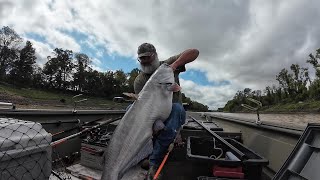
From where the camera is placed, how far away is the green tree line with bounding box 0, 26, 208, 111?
6800 cm

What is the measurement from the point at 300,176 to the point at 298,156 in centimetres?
26

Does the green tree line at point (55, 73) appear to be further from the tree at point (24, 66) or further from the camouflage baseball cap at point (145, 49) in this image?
the camouflage baseball cap at point (145, 49)

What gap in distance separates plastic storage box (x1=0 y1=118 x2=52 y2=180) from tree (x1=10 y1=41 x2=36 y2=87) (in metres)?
67.6

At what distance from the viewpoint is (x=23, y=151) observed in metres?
2.65

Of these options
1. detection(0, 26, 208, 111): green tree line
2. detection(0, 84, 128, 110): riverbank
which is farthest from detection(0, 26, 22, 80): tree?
detection(0, 84, 128, 110): riverbank

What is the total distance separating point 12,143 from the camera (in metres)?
2.59

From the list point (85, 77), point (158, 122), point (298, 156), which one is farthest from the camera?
→ point (85, 77)

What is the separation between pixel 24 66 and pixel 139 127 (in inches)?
3022

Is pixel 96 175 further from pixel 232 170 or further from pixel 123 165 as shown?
pixel 232 170

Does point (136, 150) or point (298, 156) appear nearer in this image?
point (298, 156)

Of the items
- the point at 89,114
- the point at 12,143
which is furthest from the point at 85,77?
the point at 12,143

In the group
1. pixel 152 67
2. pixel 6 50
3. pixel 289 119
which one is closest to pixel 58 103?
pixel 289 119

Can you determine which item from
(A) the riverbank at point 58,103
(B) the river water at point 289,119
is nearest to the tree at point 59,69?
(A) the riverbank at point 58,103

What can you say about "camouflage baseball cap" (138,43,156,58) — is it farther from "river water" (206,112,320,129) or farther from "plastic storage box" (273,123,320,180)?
"plastic storage box" (273,123,320,180)
